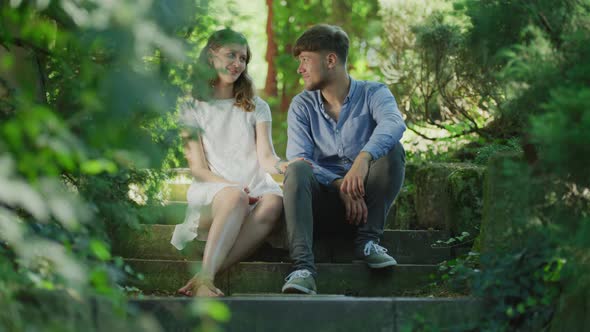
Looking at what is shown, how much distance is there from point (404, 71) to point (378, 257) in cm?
414

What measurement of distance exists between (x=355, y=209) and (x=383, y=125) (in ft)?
1.59

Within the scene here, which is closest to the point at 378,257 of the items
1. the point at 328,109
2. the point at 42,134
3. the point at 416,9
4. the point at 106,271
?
the point at 328,109

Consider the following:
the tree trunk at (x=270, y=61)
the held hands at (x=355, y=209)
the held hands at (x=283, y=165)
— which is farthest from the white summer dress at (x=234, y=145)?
the tree trunk at (x=270, y=61)

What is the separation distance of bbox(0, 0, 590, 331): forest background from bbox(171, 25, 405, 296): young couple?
0.41 metres

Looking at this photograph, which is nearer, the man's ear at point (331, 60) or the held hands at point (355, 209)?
the held hands at point (355, 209)

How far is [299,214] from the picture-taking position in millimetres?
3820

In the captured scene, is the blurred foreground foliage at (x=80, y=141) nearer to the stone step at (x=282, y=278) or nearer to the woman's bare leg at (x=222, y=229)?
the woman's bare leg at (x=222, y=229)

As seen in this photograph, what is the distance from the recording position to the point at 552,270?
9.40 ft

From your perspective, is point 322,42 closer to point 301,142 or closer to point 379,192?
point 301,142

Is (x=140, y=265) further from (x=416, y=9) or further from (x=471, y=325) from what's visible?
(x=416, y=9)

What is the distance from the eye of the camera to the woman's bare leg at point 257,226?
396 centimetres

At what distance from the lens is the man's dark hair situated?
14.5ft

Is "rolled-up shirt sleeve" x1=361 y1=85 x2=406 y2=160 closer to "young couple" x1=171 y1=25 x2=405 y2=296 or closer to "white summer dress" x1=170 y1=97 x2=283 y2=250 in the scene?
"young couple" x1=171 y1=25 x2=405 y2=296

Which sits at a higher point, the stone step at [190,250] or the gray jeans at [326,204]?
the gray jeans at [326,204]
